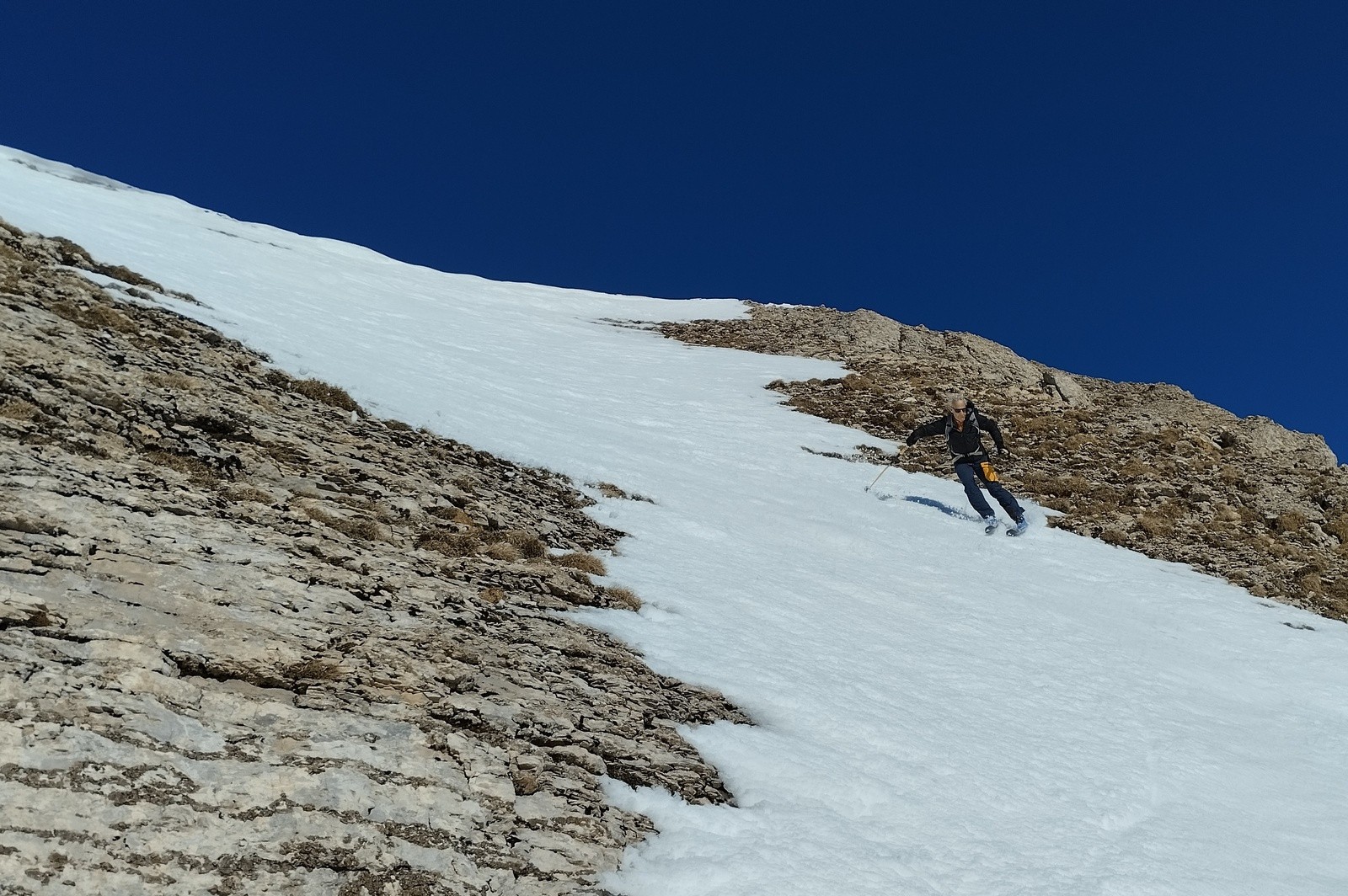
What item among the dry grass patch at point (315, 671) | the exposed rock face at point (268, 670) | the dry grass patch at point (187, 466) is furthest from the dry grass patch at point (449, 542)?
the dry grass patch at point (315, 671)

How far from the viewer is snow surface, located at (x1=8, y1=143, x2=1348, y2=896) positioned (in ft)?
20.8

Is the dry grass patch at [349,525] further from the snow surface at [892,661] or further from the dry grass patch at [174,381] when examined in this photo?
the dry grass patch at [174,381]

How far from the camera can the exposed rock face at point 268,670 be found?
4.29 m

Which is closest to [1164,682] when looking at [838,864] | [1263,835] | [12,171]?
[1263,835]

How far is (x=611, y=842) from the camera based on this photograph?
550cm

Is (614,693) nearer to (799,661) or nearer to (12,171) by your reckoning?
(799,661)

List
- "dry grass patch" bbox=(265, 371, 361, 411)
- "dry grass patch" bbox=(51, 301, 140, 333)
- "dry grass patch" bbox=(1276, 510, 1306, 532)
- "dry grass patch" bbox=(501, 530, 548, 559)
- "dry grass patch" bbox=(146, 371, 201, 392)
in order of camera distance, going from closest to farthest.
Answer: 1. "dry grass patch" bbox=(146, 371, 201, 392)
2. "dry grass patch" bbox=(501, 530, 548, 559)
3. "dry grass patch" bbox=(51, 301, 140, 333)
4. "dry grass patch" bbox=(265, 371, 361, 411)
5. "dry grass patch" bbox=(1276, 510, 1306, 532)

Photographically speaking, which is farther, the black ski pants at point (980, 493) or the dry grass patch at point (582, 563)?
the black ski pants at point (980, 493)

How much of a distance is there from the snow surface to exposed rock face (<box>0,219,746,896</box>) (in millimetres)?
741

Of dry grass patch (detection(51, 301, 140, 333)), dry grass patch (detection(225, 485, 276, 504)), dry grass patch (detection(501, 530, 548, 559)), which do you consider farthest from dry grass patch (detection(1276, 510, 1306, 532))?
dry grass patch (detection(51, 301, 140, 333))

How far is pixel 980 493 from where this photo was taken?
56.2 ft

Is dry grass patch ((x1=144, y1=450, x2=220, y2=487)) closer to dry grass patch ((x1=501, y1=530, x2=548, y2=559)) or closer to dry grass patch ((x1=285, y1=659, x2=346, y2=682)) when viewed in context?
dry grass patch ((x1=285, y1=659, x2=346, y2=682))

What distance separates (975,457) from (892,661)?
8.82 m

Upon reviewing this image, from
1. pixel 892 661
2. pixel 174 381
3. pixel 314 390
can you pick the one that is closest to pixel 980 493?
pixel 892 661
